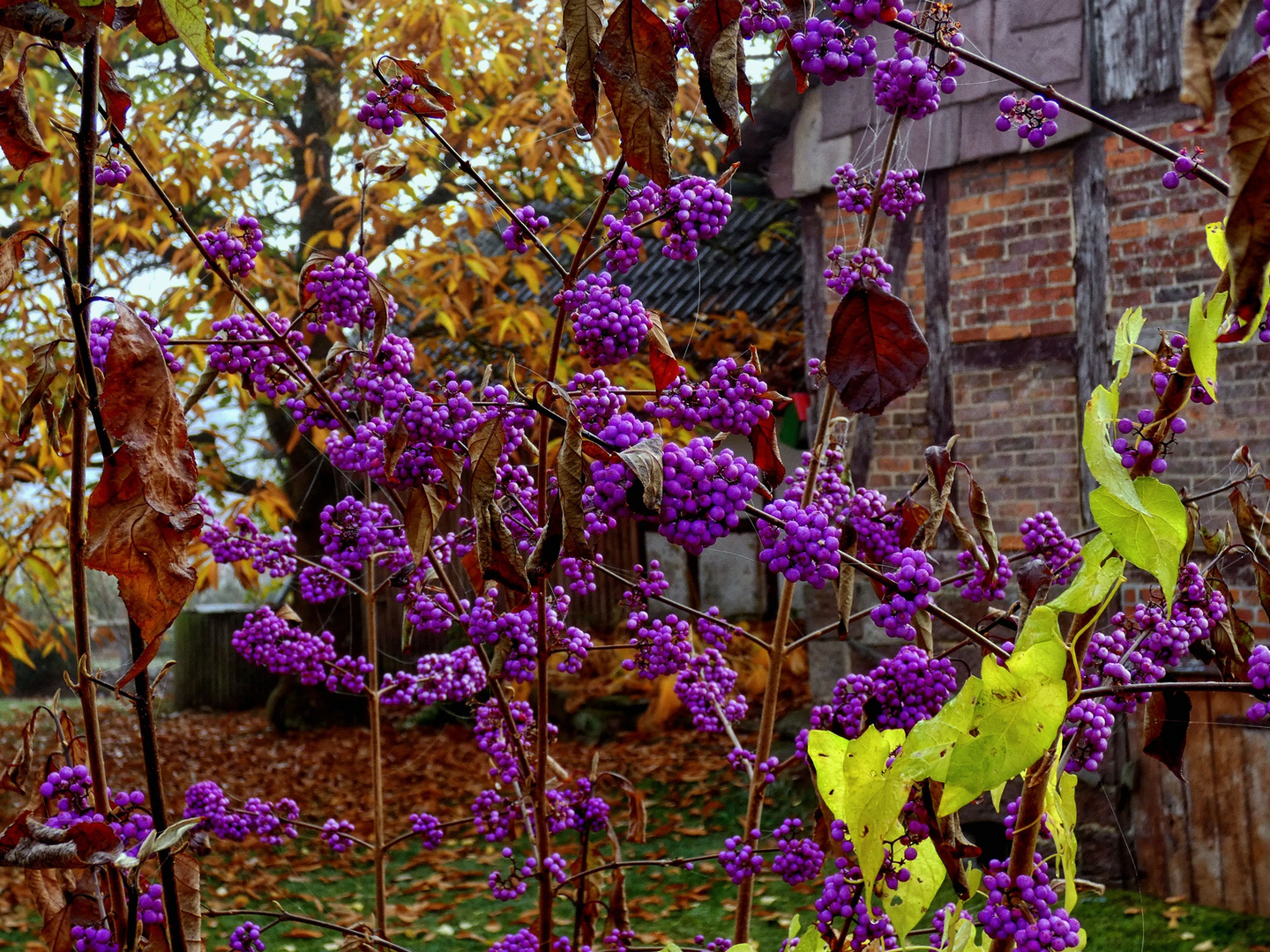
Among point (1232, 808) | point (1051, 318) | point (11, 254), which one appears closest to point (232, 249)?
point (11, 254)

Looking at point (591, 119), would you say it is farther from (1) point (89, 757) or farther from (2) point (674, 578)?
(2) point (674, 578)

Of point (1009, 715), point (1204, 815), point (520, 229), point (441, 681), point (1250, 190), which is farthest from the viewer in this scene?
point (1204, 815)

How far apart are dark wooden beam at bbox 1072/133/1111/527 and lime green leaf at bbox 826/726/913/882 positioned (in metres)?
3.73

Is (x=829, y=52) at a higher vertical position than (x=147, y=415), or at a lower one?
higher

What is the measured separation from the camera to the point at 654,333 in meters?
0.95

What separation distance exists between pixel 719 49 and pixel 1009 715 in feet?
1.37

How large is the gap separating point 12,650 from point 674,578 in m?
5.21

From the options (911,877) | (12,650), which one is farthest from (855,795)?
(12,650)

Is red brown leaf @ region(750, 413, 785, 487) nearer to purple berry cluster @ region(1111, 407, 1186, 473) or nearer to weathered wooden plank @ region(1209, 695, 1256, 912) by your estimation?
purple berry cluster @ region(1111, 407, 1186, 473)

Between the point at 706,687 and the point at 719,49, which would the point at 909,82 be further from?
the point at 706,687

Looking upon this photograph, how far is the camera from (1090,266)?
13.4 feet

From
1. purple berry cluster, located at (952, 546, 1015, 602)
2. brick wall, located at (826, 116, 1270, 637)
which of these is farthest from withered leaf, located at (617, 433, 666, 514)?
brick wall, located at (826, 116, 1270, 637)

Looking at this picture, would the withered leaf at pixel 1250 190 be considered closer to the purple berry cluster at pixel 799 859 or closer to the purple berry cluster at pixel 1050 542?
the purple berry cluster at pixel 1050 542

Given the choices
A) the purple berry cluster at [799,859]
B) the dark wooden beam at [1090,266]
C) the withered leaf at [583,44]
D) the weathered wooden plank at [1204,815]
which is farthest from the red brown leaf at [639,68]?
the weathered wooden plank at [1204,815]
